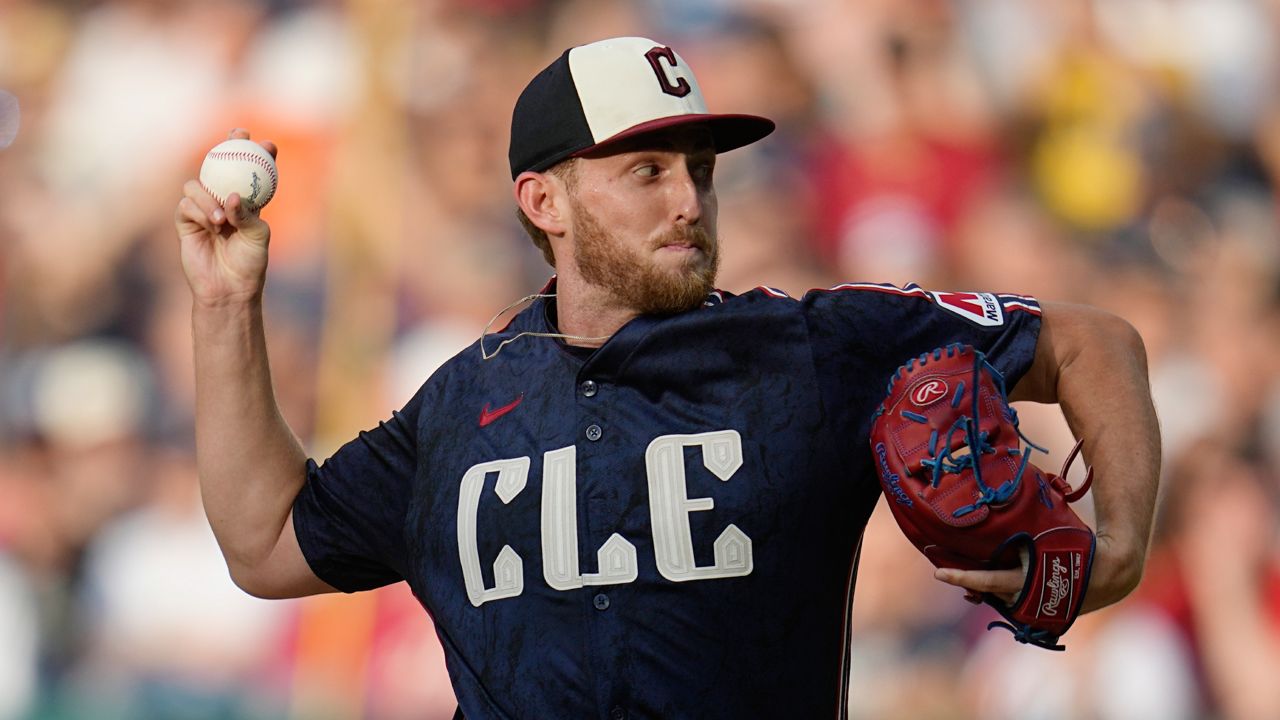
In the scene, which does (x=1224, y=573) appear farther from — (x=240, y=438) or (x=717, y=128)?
(x=240, y=438)

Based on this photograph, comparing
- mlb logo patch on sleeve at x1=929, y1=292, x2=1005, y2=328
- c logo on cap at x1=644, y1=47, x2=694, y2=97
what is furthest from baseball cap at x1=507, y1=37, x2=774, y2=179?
mlb logo patch on sleeve at x1=929, y1=292, x2=1005, y2=328

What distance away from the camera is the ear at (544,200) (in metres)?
2.84

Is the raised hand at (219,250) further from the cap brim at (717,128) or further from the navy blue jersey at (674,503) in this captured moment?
the cap brim at (717,128)

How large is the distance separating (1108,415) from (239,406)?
160 cm

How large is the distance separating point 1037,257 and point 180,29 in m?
4.25

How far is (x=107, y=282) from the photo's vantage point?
671 centimetres

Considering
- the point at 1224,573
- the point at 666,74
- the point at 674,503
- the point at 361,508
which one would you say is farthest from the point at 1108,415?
the point at 1224,573

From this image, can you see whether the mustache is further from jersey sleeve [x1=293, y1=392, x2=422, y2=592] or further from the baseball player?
jersey sleeve [x1=293, y1=392, x2=422, y2=592]

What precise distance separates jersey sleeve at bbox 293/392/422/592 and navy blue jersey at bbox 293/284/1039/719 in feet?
0.17

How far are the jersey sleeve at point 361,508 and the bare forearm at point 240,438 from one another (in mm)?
64

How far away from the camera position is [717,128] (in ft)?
9.28

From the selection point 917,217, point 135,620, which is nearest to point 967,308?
point 917,217

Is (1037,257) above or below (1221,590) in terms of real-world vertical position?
above

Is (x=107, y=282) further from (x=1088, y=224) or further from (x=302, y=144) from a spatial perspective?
(x=1088, y=224)
